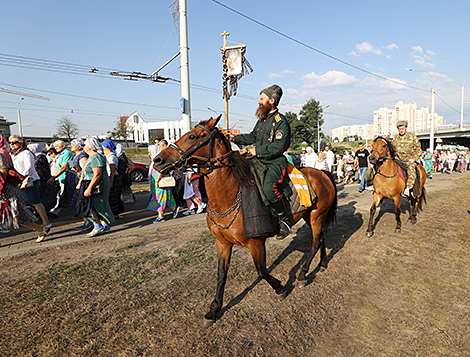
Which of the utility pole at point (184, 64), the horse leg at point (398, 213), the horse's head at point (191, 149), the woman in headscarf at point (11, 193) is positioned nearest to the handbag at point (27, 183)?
the woman in headscarf at point (11, 193)

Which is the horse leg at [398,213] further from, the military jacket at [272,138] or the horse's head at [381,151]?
the military jacket at [272,138]

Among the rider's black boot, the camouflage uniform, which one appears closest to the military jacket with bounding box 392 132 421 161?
the camouflage uniform

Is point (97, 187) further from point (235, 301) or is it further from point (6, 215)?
point (235, 301)

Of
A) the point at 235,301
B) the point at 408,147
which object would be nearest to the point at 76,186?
the point at 235,301

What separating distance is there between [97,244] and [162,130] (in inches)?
4193

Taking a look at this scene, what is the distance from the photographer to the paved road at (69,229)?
5.94 metres

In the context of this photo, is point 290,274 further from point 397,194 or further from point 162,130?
point 162,130

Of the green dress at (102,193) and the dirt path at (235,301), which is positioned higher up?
the green dress at (102,193)

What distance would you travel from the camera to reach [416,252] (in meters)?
5.36

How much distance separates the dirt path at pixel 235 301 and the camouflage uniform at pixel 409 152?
1.85m

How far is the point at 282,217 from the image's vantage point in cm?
359

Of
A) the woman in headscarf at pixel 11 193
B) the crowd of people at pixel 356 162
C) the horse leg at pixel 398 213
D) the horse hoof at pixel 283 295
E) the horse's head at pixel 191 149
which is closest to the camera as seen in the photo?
the horse's head at pixel 191 149

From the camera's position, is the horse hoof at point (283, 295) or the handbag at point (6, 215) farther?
the handbag at point (6, 215)

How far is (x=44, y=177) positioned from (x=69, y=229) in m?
1.58
